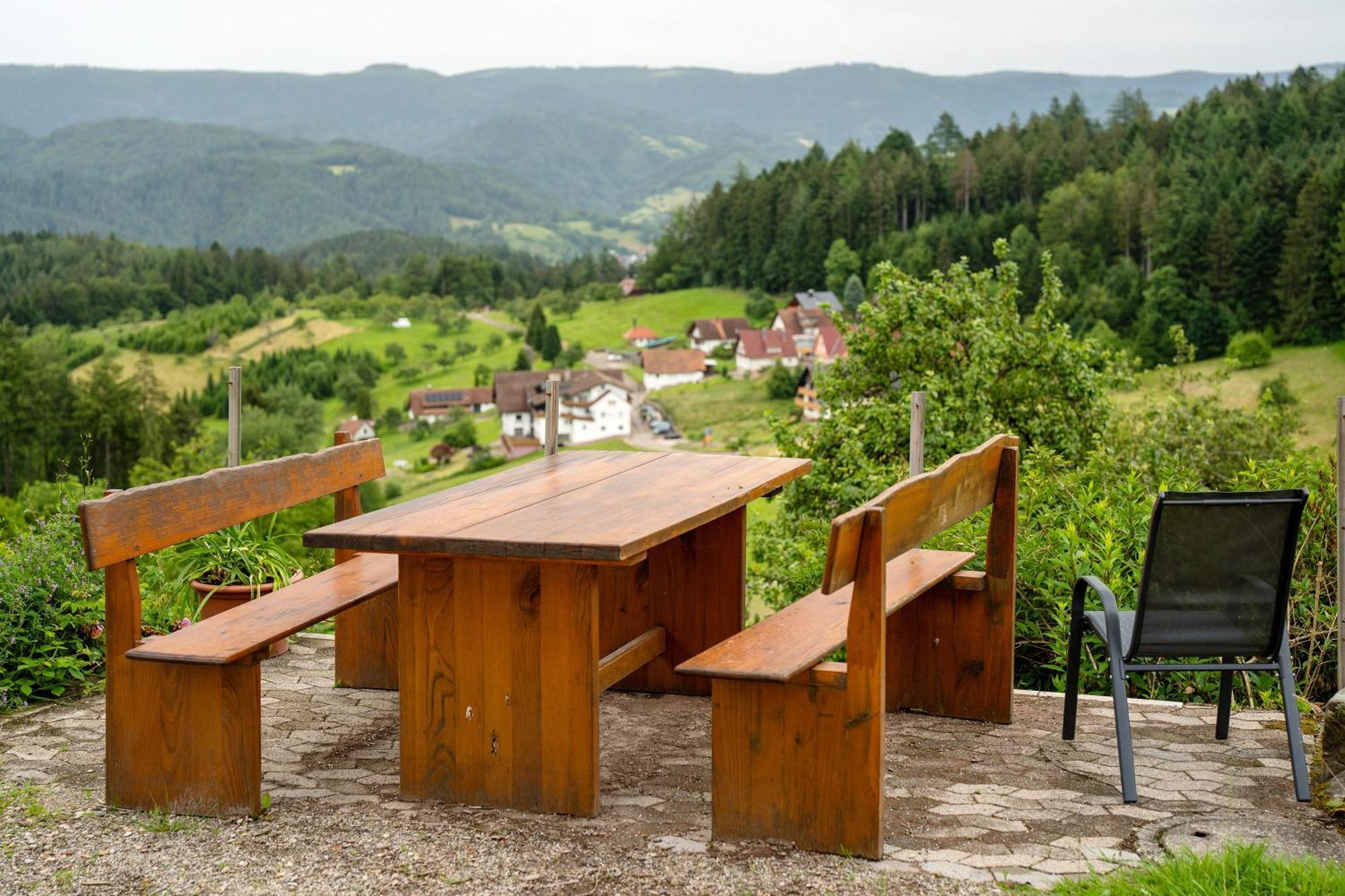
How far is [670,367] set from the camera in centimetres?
8381

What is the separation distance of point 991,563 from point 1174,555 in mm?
996

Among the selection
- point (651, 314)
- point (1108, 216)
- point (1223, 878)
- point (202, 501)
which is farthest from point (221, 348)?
point (1223, 878)

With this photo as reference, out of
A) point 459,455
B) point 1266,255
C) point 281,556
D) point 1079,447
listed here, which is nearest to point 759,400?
point 459,455

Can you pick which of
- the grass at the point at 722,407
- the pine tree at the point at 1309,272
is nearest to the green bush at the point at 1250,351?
the pine tree at the point at 1309,272

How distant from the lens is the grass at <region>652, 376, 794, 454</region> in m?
61.1

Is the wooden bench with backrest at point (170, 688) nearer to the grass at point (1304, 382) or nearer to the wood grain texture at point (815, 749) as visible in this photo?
the wood grain texture at point (815, 749)

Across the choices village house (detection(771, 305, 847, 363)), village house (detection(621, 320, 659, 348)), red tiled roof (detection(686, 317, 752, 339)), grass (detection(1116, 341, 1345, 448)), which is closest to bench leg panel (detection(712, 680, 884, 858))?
grass (detection(1116, 341, 1345, 448))

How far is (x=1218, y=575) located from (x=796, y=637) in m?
1.27

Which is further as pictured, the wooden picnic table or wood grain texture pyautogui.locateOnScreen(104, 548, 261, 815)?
wood grain texture pyautogui.locateOnScreen(104, 548, 261, 815)

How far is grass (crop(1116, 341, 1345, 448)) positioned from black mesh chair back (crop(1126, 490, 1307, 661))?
3908cm

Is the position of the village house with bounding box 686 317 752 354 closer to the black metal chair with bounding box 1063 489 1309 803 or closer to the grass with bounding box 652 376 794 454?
the grass with bounding box 652 376 794 454

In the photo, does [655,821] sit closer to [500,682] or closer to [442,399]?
[500,682]

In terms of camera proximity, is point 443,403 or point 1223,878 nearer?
point 1223,878

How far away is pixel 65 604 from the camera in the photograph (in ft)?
17.0
